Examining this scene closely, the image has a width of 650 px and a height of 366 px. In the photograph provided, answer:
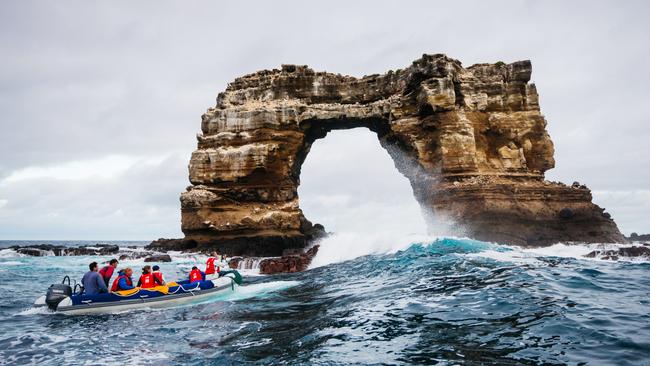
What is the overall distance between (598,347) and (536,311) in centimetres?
256

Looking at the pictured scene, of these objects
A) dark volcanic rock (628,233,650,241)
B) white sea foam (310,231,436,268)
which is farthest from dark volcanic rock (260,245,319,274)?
dark volcanic rock (628,233,650,241)

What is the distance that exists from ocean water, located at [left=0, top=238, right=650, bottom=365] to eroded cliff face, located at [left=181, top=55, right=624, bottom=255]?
1140 cm

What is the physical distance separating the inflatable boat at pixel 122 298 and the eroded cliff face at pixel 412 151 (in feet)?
53.6

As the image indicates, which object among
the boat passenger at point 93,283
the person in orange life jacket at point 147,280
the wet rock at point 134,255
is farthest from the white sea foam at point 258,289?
the wet rock at point 134,255

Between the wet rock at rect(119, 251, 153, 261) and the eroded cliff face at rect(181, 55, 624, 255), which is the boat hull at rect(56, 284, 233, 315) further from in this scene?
the wet rock at rect(119, 251, 153, 261)

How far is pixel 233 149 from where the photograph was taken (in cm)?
3412

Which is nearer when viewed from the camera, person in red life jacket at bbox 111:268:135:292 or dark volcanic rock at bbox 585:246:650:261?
person in red life jacket at bbox 111:268:135:292

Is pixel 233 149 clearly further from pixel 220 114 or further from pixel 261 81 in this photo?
pixel 261 81

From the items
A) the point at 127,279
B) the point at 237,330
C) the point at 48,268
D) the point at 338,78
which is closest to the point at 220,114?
the point at 338,78

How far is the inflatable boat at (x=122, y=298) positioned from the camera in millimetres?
13844

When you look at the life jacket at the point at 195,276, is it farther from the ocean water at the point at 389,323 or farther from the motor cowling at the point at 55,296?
the motor cowling at the point at 55,296

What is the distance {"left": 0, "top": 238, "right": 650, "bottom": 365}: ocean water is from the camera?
7.88 meters

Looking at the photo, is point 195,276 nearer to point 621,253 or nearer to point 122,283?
point 122,283

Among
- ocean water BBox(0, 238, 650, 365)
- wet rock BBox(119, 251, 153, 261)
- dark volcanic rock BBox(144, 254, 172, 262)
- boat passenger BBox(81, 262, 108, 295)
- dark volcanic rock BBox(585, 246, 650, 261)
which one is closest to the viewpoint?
ocean water BBox(0, 238, 650, 365)
